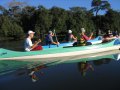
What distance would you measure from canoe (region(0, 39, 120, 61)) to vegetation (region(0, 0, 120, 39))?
2060 inches

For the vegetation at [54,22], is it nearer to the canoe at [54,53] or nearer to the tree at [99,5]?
the tree at [99,5]

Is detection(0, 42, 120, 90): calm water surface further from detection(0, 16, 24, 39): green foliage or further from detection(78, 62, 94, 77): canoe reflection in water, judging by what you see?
detection(0, 16, 24, 39): green foliage

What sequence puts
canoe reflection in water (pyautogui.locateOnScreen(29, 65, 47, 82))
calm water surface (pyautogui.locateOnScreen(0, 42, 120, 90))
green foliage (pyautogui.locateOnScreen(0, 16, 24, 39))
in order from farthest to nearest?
green foliage (pyautogui.locateOnScreen(0, 16, 24, 39)) → canoe reflection in water (pyautogui.locateOnScreen(29, 65, 47, 82)) → calm water surface (pyautogui.locateOnScreen(0, 42, 120, 90))

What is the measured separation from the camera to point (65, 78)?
1214 cm

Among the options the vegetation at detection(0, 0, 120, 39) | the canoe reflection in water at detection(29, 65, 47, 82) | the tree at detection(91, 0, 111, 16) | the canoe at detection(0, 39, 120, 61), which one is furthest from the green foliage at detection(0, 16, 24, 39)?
the canoe reflection in water at detection(29, 65, 47, 82)

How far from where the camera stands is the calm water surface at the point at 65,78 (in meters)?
10.7

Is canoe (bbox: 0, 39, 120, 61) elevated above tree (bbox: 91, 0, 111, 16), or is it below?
below

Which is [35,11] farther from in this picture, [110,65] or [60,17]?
[110,65]

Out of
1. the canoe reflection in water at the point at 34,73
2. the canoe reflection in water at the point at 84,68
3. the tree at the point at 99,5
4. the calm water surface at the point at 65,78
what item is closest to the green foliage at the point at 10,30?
the tree at the point at 99,5

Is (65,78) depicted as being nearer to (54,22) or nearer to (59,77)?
(59,77)

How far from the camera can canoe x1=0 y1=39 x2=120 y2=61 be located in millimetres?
18031

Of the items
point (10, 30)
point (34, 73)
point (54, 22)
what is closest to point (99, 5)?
point (54, 22)

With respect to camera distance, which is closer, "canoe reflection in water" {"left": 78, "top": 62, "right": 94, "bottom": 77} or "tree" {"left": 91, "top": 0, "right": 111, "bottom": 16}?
"canoe reflection in water" {"left": 78, "top": 62, "right": 94, "bottom": 77}

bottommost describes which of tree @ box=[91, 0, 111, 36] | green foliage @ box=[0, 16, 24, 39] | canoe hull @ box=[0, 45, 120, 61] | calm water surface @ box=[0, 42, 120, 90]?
calm water surface @ box=[0, 42, 120, 90]
